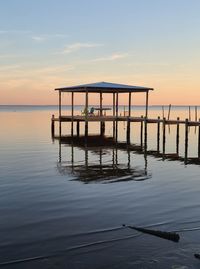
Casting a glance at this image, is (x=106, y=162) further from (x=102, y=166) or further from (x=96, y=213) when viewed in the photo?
(x=96, y=213)

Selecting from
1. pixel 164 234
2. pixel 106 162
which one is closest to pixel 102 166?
pixel 106 162

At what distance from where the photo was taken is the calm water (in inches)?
376

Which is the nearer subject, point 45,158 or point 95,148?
point 45,158

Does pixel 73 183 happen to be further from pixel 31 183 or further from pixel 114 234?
pixel 114 234

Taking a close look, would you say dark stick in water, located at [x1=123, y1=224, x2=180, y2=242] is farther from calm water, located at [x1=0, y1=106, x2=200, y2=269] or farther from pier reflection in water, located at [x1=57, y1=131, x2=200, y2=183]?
pier reflection in water, located at [x1=57, y1=131, x2=200, y2=183]

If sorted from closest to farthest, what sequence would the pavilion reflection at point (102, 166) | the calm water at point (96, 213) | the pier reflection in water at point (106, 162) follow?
the calm water at point (96, 213) → the pavilion reflection at point (102, 166) → the pier reflection in water at point (106, 162)

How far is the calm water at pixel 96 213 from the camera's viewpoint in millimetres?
9539

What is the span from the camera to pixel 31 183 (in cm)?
1803

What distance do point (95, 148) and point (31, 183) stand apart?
53.1 ft

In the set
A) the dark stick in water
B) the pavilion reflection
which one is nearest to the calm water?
the pavilion reflection

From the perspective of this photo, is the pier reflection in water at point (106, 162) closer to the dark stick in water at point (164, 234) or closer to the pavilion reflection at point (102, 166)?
the pavilion reflection at point (102, 166)

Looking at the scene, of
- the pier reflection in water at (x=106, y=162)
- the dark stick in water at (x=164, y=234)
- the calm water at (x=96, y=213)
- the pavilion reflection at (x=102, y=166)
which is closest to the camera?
the calm water at (x=96, y=213)

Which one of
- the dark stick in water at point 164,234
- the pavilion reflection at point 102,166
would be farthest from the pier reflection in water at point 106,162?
the dark stick in water at point 164,234

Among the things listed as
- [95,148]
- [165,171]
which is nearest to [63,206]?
[165,171]
